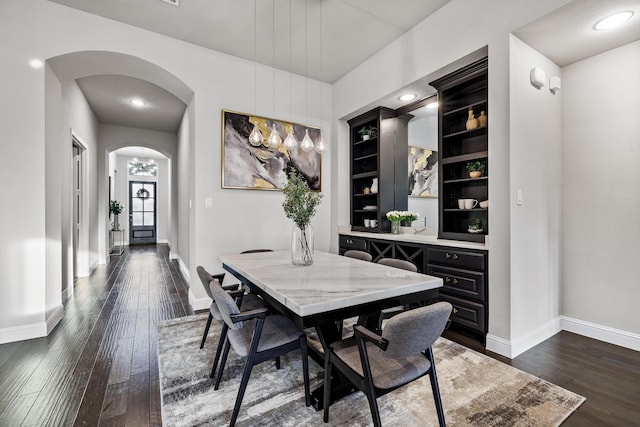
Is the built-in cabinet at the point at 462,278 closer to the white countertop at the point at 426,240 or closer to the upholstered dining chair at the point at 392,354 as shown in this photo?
the white countertop at the point at 426,240

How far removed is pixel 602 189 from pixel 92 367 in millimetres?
4427

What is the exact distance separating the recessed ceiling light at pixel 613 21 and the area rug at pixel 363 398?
2626mm

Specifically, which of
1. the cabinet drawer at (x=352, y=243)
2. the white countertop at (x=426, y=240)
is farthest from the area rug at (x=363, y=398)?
the cabinet drawer at (x=352, y=243)

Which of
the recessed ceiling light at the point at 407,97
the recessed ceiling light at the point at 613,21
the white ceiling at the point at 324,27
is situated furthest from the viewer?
the recessed ceiling light at the point at 407,97

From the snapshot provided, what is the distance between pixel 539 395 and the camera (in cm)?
179

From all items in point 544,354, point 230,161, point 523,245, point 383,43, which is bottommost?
point 544,354

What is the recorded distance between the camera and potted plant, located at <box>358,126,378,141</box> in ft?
13.4

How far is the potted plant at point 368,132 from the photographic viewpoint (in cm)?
408

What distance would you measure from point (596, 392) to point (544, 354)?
0.50 metres

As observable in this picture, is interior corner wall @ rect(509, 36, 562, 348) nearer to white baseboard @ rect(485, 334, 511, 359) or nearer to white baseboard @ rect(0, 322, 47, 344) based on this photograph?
white baseboard @ rect(485, 334, 511, 359)

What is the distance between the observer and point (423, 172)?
3.77m

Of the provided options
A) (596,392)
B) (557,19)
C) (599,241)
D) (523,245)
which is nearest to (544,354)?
(596,392)

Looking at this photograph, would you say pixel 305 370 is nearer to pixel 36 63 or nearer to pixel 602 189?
pixel 602 189

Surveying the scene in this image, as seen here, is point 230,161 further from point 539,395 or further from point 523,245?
point 539,395
